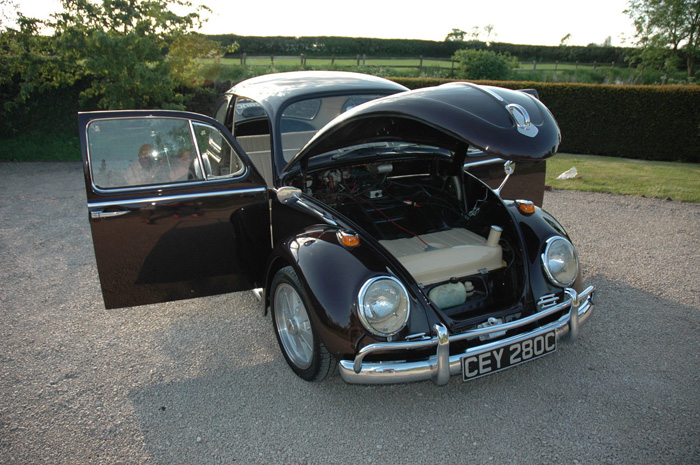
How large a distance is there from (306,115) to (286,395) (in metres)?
2.36

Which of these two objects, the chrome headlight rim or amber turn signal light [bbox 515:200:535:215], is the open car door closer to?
the chrome headlight rim

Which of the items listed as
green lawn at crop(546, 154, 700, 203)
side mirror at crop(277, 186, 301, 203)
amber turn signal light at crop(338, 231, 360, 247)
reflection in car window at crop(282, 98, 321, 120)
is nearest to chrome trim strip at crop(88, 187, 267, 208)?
side mirror at crop(277, 186, 301, 203)

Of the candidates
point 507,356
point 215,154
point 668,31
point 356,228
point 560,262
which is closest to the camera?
point 507,356

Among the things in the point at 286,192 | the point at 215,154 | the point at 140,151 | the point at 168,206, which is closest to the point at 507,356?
the point at 286,192

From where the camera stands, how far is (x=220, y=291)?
12.1 feet

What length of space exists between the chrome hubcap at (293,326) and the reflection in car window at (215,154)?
1019 millimetres

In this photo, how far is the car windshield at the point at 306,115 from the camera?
13.4ft

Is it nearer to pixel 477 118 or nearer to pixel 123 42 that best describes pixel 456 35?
pixel 123 42

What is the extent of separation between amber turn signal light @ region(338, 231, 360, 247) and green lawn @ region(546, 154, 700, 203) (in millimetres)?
6166

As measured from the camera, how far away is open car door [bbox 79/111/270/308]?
10.8ft

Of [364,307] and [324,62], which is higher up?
[324,62]

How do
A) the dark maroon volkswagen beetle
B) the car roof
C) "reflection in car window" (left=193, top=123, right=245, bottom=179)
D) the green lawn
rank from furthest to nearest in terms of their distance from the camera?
1. the green lawn
2. the car roof
3. "reflection in car window" (left=193, top=123, right=245, bottom=179)
4. the dark maroon volkswagen beetle

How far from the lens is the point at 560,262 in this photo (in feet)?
10.2

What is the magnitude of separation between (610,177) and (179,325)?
7.90 metres
